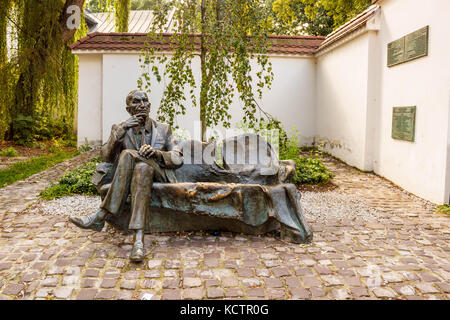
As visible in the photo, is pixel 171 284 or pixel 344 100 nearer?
pixel 171 284

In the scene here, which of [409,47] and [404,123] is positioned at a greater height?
[409,47]

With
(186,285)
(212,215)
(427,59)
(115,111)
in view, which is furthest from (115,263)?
(115,111)

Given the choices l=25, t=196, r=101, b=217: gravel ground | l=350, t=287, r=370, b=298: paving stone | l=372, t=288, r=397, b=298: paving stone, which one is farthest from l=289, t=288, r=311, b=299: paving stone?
l=25, t=196, r=101, b=217: gravel ground

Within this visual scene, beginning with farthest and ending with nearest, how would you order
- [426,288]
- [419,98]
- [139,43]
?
[139,43]
[419,98]
[426,288]

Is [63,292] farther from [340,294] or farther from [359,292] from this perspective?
[359,292]

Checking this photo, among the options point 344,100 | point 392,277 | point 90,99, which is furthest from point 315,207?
point 90,99

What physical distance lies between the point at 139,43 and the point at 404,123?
7260 millimetres

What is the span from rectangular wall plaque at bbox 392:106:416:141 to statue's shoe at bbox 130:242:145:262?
4.97 metres

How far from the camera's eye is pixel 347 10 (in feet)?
45.5

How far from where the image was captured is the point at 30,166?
8680mm

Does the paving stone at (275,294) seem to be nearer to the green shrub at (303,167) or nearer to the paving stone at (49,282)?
the paving stone at (49,282)

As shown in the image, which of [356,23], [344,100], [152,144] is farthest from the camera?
[344,100]

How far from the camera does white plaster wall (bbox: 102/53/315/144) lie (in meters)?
10.8

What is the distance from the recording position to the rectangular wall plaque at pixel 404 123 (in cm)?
634
